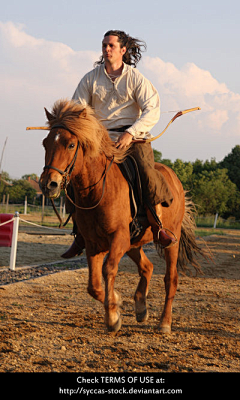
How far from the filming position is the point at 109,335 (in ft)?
16.5

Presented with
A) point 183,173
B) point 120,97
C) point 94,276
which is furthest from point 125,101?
point 183,173

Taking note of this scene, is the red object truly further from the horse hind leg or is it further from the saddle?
the saddle

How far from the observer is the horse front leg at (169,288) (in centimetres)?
544

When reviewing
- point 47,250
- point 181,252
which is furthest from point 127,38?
point 47,250

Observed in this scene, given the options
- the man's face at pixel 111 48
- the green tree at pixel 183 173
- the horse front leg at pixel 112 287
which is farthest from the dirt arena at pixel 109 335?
the green tree at pixel 183 173

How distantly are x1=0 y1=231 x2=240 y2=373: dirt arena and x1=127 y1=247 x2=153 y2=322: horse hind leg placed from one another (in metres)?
0.17

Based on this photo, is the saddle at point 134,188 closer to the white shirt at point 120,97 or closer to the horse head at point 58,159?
the white shirt at point 120,97

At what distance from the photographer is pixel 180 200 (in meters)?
6.61

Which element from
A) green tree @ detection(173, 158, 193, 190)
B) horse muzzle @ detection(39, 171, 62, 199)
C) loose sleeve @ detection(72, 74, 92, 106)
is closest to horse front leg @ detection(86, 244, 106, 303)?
horse muzzle @ detection(39, 171, 62, 199)

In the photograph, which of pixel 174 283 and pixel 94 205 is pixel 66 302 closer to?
pixel 174 283

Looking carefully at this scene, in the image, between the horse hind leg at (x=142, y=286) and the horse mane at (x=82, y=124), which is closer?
the horse mane at (x=82, y=124)

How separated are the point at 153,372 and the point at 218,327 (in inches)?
84.2

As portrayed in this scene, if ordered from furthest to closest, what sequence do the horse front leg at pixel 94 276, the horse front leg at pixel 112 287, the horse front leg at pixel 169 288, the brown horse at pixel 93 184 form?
1. the horse front leg at pixel 169 288
2. the horse front leg at pixel 94 276
3. the horse front leg at pixel 112 287
4. the brown horse at pixel 93 184

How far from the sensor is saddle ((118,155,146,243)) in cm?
511
